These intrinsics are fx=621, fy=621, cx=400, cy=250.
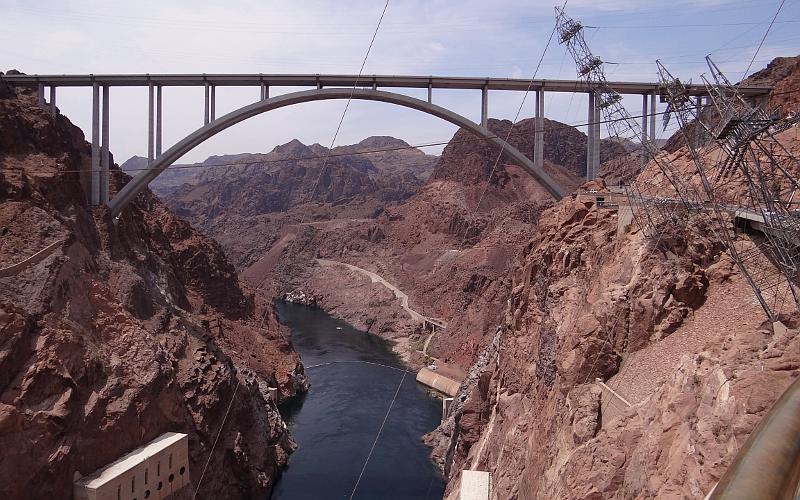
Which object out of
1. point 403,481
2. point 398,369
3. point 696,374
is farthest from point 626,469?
point 398,369

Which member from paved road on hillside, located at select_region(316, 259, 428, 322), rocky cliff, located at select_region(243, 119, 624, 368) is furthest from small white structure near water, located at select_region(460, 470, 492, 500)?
paved road on hillside, located at select_region(316, 259, 428, 322)

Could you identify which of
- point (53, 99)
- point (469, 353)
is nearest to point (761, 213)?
point (53, 99)

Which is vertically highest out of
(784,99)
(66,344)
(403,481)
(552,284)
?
(784,99)

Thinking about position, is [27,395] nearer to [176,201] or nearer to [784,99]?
[784,99]

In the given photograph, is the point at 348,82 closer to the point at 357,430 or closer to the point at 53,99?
the point at 53,99

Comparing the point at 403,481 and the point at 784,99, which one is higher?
the point at 784,99

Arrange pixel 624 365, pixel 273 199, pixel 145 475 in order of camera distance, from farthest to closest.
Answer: pixel 273 199 < pixel 145 475 < pixel 624 365

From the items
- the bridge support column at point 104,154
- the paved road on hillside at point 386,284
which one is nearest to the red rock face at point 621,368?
the bridge support column at point 104,154
